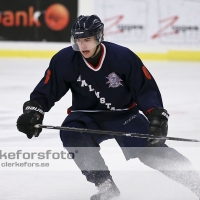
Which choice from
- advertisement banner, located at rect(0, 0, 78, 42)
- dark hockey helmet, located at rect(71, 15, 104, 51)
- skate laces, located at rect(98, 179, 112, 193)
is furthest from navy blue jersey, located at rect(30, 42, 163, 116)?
advertisement banner, located at rect(0, 0, 78, 42)

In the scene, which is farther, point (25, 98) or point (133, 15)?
point (133, 15)

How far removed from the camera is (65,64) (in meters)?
3.15

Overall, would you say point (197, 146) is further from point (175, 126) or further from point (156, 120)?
point (156, 120)

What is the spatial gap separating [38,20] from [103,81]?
25.2 ft

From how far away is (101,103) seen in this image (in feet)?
10.5

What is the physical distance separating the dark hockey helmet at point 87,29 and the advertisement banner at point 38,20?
759cm

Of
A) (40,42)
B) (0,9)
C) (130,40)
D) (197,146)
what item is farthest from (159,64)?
(197,146)

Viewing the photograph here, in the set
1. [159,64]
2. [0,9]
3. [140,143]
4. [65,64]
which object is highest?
[65,64]

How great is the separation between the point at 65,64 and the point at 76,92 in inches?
7.0

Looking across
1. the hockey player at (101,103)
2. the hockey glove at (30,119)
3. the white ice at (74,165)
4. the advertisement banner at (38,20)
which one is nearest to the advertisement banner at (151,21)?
the advertisement banner at (38,20)

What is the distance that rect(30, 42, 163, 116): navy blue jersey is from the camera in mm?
3115

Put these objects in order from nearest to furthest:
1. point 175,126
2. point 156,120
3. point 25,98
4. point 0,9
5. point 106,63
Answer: point 156,120
point 106,63
point 175,126
point 25,98
point 0,9

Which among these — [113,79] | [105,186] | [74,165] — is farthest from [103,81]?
[74,165]

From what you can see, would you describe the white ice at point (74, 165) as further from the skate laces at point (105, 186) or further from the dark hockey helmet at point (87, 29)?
the dark hockey helmet at point (87, 29)
